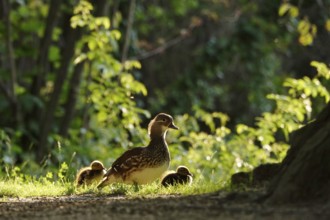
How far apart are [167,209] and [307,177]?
122 centimetres

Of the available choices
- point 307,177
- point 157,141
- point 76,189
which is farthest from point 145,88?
point 307,177

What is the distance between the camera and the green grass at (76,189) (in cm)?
886

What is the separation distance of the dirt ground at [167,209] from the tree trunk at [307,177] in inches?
5.5

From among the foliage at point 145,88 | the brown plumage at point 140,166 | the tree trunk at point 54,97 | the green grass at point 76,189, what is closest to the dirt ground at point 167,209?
the green grass at point 76,189

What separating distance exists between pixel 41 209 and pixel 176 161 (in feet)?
20.4

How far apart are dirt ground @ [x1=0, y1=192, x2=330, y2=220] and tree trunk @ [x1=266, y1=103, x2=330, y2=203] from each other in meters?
0.14

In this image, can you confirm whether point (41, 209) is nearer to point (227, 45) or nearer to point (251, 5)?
point (251, 5)

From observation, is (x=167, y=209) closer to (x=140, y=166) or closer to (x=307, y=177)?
(x=307, y=177)

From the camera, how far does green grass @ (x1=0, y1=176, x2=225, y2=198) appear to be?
886 centimetres

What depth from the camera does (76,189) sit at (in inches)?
380

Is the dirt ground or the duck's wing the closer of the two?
the dirt ground

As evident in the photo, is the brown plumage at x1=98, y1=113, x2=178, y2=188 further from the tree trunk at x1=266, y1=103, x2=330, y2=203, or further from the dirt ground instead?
the tree trunk at x1=266, y1=103, x2=330, y2=203

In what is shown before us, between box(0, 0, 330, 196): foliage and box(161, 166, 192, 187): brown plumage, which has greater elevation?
box(0, 0, 330, 196): foliage

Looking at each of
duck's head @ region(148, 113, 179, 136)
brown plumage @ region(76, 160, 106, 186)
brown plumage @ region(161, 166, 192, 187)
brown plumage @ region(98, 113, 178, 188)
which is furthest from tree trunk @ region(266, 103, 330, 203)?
brown plumage @ region(76, 160, 106, 186)
